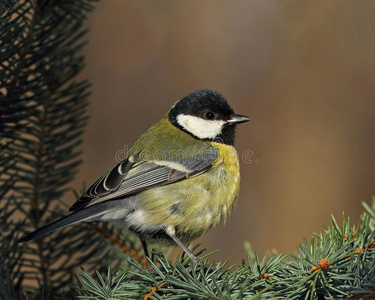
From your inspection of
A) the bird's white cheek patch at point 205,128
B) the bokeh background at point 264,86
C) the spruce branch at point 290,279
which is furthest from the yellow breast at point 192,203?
the bokeh background at point 264,86

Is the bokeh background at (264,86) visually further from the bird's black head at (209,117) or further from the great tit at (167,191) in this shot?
the great tit at (167,191)

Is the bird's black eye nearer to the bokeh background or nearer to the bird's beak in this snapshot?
the bird's beak

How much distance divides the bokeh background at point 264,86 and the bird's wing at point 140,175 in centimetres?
158

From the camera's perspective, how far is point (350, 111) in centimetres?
365

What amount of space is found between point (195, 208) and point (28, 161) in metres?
0.71

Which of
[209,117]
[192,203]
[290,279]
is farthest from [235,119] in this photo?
[290,279]

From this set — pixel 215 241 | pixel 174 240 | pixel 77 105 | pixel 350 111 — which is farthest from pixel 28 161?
pixel 350 111

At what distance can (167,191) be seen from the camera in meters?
1.94

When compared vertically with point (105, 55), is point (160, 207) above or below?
below

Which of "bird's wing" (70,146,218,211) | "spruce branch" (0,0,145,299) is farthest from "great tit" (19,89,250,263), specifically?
"spruce branch" (0,0,145,299)

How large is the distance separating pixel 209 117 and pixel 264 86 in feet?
5.44

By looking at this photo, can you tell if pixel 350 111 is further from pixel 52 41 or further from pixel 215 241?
pixel 52 41

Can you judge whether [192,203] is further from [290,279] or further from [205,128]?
[290,279]

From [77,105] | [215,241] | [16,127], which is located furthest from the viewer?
[215,241]
